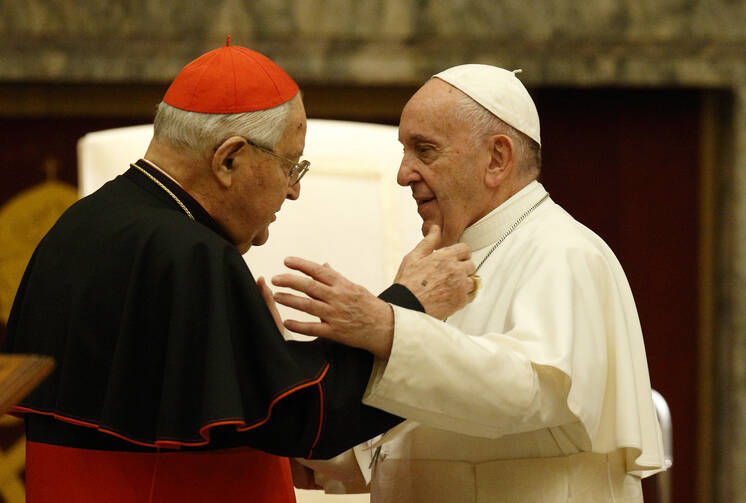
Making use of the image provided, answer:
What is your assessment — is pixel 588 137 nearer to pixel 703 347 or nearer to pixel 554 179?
pixel 554 179

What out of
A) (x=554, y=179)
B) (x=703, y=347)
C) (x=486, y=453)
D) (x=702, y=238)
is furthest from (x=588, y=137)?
(x=486, y=453)

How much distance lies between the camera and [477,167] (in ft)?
9.96

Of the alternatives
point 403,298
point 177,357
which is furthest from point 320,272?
point 177,357

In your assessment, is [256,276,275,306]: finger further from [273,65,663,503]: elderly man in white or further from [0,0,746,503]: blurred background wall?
[0,0,746,503]: blurred background wall

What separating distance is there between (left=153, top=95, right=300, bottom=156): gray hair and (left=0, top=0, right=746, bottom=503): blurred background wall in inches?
104

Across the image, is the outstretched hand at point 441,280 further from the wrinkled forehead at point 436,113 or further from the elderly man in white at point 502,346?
the wrinkled forehead at point 436,113

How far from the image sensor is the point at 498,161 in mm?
3041

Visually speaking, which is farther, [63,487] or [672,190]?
[672,190]

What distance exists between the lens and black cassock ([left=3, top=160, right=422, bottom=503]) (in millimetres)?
2428

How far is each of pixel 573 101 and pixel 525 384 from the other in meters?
3.60

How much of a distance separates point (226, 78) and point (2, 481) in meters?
3.54

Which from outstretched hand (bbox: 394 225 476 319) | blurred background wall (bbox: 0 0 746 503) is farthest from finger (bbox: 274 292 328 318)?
blurred background wall (bbox: 0 0 746 503)

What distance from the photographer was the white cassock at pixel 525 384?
2553 millimetres

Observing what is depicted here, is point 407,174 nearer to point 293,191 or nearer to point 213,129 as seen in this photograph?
point 293,191
